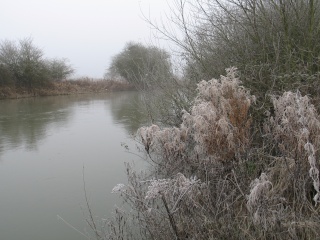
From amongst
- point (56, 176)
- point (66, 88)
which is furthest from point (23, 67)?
point (56, 176)

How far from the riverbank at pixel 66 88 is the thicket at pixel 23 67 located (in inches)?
23.2

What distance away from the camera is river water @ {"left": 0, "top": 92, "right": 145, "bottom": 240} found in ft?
14.3

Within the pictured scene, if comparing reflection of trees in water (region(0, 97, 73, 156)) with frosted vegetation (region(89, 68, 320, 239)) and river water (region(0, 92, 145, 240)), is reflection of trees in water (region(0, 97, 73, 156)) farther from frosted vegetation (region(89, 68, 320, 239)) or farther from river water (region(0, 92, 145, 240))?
frosted vegetation (region(89, 68, 320, 239))

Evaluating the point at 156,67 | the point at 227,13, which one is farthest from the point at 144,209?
the point at 156,67

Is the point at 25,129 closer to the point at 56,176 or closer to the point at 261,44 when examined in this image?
the point at 56,176

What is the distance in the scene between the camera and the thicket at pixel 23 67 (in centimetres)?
2856

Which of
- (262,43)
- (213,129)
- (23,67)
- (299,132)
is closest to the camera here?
(299,132)

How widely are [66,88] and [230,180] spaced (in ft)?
106

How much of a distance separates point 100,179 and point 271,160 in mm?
3235

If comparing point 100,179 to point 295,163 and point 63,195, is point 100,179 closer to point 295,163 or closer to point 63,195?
point 63,195

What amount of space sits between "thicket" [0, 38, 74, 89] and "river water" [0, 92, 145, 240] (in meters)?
18.5

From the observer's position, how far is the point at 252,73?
196 inches

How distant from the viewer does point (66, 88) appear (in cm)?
3388

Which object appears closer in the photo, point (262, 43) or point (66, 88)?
point (262, 43)
